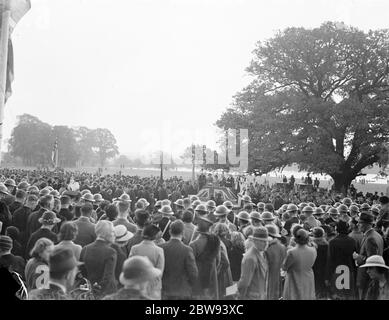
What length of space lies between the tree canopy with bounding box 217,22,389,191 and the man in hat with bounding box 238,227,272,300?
18643 millimetres

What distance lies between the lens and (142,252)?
4.92 meters

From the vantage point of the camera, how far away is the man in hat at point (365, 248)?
19.5 ft

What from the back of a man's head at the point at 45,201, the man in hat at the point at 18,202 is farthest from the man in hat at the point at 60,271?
the man in hat at the point at 18,202

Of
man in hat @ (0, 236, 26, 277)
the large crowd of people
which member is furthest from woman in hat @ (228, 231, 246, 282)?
man in hat @ (0, 236, 26, 277)

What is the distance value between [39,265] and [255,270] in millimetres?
2880

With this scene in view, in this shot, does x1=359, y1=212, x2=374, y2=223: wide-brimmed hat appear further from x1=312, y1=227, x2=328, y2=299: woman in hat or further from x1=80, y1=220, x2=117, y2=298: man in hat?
x1=80, y1=220, x2=117, y2=298: man in hat

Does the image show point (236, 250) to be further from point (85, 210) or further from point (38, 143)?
point (38, 143)

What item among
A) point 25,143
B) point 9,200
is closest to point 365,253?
point 9,200

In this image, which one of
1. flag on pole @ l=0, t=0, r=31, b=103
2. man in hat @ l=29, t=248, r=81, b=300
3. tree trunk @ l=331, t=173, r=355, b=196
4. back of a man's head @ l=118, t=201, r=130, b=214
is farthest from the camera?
tree trunk @ l=331, t=173, r=355, b=196

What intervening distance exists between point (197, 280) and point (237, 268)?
4.95ft

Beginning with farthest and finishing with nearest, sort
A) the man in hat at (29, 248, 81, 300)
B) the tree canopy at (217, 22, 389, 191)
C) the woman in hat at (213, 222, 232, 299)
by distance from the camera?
1. the tree canopy at (217, 22, 389, 191)
2. the woman in hat at (213, 222, 232, 299)
3. the man in hat at (29, 248, 81, 300)

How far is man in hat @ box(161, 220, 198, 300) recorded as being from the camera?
A: 5055mm

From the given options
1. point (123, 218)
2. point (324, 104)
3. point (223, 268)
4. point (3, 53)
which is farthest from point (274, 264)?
point (324, 104)
